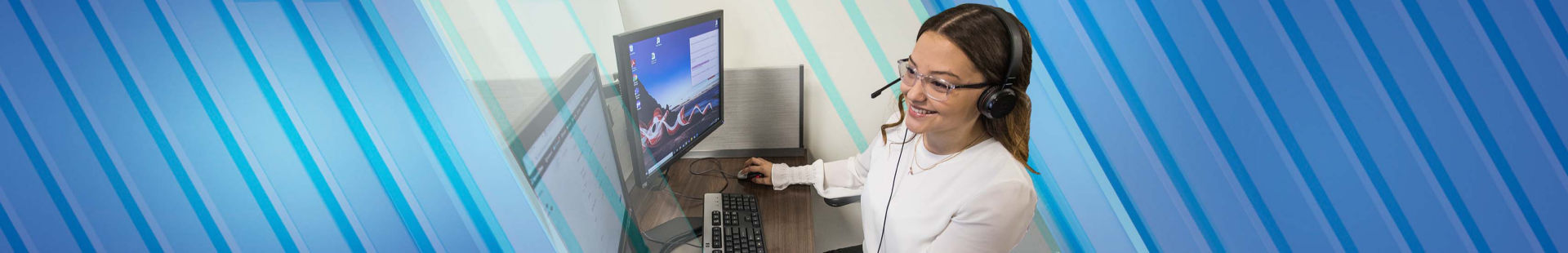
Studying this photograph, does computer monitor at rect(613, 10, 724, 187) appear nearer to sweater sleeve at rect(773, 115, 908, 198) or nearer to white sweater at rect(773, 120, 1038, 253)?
sweater sleeve at rect(773, 115, 908, 198)

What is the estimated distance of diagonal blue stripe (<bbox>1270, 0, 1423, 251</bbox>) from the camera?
0.89 metres

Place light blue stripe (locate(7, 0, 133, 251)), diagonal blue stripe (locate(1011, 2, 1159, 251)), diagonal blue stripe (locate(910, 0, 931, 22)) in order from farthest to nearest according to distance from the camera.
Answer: diagonal blue stripe (locate(910, 0, 931, 22)), diagonal blue stripe (locate(1011, 2, 1159, 251)), light blue stripe (locate(7, 0, 133, 251))

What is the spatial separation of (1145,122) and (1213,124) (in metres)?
0.14

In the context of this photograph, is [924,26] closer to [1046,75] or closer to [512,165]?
[1046,75]

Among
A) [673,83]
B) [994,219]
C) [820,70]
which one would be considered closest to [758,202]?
[673,83]

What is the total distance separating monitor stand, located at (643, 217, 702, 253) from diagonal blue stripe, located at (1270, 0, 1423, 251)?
3.65 feet

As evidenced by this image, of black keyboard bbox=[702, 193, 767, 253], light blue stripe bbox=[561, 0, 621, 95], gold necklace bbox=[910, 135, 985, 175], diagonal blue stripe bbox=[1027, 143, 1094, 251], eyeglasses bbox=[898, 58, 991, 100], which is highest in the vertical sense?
light blue stripe bbox=[561, 0, 621, 95]

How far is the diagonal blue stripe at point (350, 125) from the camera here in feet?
0.96

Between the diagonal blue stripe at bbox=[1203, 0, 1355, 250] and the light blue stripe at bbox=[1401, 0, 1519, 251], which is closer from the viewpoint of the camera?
the light blue stripe at bbox=[1401, 0, 1519, 251]

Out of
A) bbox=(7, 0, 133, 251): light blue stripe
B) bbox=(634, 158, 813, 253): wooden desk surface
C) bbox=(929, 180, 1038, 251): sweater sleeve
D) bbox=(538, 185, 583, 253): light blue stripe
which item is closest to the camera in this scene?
bbox=(7, 0, 133, 251): light blue stripe

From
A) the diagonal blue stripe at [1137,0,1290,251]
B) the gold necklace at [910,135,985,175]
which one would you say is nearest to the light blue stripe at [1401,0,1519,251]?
the diagonal blue stripe at [1137,0,1290,251]

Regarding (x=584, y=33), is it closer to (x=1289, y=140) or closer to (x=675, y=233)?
(x=675, y=233)

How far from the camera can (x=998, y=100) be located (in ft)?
3.18

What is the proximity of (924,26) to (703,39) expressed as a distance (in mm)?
691
